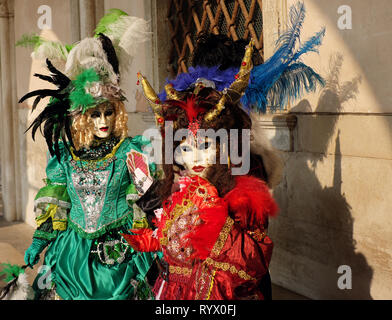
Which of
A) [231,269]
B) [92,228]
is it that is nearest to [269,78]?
[231,269]

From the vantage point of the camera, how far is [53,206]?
340cm

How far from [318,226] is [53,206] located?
61.8 inches

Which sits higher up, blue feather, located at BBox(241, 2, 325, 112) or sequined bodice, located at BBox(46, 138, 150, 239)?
blue feather, located at BBox(241, 2, 325, 112)

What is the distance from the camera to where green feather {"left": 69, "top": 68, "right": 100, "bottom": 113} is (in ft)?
10.6

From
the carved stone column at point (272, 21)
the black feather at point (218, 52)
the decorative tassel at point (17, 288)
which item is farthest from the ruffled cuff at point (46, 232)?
the carved stone column at point (272, 21)

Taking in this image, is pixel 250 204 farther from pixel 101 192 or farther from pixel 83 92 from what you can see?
pixel 83 92

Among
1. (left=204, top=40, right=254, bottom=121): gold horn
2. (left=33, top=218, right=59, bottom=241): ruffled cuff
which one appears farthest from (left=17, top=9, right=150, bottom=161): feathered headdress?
(left=204, top=40, right=254, bottom=121): gold horn

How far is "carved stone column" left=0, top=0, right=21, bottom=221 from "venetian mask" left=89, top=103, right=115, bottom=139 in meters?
4.37

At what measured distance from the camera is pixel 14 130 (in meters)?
7.39

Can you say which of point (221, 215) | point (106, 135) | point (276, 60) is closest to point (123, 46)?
point (106, 135)

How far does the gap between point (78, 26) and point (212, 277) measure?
4.15m

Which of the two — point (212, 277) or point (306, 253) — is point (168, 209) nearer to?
point (212, 277)

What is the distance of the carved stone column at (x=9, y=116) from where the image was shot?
24.0ft

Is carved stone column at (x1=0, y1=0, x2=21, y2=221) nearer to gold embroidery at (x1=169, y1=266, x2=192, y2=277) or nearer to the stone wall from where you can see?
the stone wall
